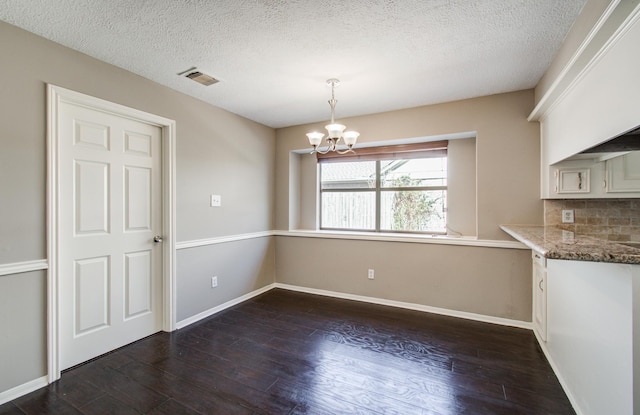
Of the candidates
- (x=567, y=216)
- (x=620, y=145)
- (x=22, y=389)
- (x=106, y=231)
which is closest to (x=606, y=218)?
(x=567, y=216)

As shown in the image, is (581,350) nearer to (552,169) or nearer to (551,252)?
(551,252)

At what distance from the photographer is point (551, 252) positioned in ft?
4.10

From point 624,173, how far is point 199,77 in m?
3.60

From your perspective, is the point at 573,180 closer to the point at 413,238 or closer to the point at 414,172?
the point at 413,238

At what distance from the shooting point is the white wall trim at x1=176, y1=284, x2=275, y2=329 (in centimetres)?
299

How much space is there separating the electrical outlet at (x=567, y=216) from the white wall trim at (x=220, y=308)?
143 inches

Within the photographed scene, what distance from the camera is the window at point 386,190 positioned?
369cm

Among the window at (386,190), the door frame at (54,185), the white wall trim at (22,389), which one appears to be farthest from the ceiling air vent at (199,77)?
the white wall trim at (22,389)

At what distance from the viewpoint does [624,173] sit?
211cm

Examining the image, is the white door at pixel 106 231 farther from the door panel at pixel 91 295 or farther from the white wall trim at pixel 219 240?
the white wall trim at pixel 219 240

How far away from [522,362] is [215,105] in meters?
3.95

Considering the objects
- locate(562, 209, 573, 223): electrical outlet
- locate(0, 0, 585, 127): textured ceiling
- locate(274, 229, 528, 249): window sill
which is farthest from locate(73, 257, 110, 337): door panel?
locate(562, 209, 573, 223): electrical outlet

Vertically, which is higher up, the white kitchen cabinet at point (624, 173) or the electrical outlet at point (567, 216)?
the white kitchen cabinet at point (624, 173)

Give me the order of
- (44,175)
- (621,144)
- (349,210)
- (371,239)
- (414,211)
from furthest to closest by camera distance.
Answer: (349,210), (414,211), (371,239), (44,175), (621,144)
